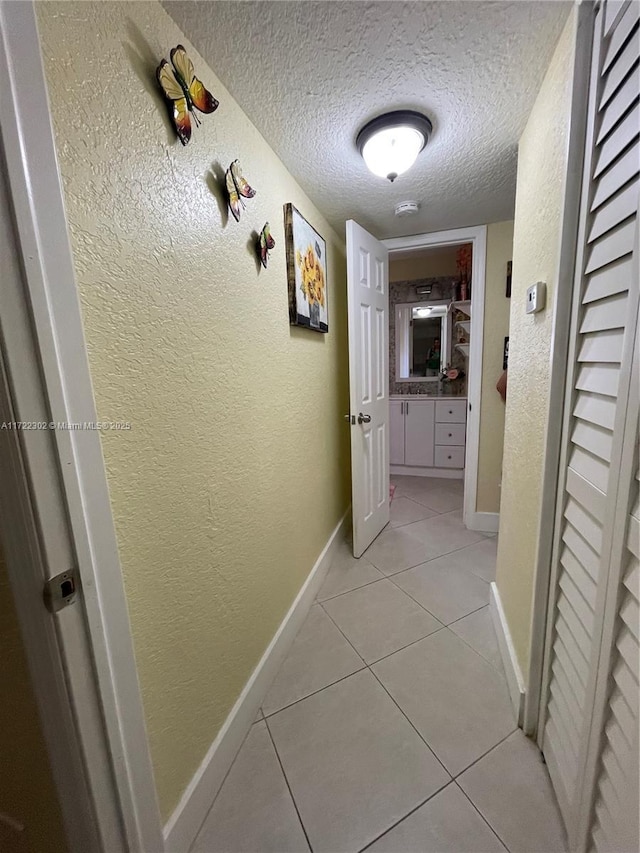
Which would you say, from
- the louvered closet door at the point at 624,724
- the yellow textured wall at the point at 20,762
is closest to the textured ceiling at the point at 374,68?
the louvered closet door at the point at 624,724

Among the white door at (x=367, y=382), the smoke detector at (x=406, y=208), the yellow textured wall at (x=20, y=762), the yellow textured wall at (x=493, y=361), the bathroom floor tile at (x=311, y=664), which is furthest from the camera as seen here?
the yellow textured wall at (x=493, y=361)

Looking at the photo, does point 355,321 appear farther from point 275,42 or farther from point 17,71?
point 17,71

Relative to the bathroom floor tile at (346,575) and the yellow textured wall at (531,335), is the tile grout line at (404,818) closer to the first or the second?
the yellow textured wall at (531,335)

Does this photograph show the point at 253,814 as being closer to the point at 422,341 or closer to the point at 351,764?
the point at 351,764

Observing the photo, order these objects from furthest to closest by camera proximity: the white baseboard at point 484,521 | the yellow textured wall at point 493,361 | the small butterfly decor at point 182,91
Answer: the white baseboard at point 484,521, the yellow textured wall at point 493,361, the small butterfly decor at point 182,91

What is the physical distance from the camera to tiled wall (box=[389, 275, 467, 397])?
11.6ft

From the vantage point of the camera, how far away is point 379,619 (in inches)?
62.6

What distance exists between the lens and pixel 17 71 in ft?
1.52

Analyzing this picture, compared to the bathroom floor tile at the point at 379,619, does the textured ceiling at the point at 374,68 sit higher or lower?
higher

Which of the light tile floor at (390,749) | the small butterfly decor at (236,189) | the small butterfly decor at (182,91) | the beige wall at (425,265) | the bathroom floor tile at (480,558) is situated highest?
the beige wall at (425,265)

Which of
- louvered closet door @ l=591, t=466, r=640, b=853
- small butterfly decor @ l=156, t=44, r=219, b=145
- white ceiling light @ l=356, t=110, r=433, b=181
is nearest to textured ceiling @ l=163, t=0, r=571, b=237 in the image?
white ceiling light @ l=356, t=110, r=433, b=181

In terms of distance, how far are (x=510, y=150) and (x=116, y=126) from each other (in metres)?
1.48

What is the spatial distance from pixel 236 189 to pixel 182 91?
0.26 m

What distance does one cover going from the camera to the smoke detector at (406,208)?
68.5 inches
